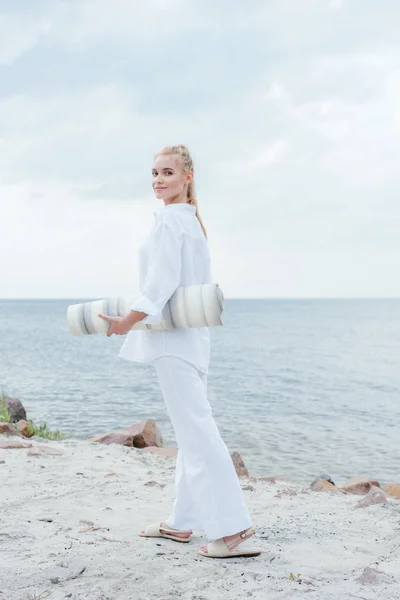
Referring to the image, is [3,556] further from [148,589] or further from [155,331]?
[155,331]

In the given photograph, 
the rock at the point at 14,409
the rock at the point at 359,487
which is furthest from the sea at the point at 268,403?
the rock at the point at 359,487

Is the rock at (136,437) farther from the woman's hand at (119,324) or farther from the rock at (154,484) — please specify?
the woman's hand at (119,324)

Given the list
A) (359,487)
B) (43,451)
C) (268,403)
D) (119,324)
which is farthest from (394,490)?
(268,403)

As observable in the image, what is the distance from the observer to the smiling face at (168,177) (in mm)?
3758

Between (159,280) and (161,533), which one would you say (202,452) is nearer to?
(161,533)

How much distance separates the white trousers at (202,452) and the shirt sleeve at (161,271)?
345 mm

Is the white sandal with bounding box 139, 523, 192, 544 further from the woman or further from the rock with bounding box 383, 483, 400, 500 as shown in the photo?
the rock with bounding box 383, 483, 400, 500

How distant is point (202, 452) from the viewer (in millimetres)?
3635

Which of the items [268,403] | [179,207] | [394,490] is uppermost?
[179,207]

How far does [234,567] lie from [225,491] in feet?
1.29

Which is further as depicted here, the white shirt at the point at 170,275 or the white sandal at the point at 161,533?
the white sandal at the point at 161,533

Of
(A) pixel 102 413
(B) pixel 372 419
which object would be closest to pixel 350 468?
(B) pixel 372 419

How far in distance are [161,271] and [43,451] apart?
12.5 feet

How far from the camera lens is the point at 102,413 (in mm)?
15438
